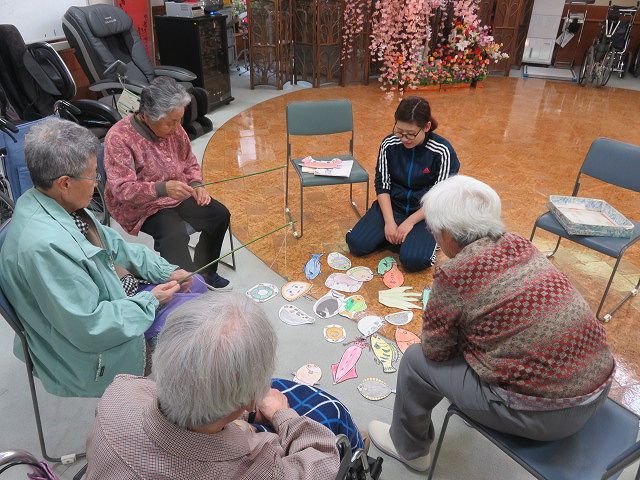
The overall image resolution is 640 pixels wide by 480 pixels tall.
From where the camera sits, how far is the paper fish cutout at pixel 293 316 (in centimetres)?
245

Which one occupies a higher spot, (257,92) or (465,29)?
(465,29)

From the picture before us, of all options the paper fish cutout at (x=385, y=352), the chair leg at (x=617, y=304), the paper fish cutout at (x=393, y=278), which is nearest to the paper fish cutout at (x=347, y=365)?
the paper fish cutout at (x=385, y=352)

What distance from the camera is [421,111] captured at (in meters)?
2.57

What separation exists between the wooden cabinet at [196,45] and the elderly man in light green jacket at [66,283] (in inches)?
157

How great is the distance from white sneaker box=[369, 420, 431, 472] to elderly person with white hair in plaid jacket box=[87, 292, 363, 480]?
87cm

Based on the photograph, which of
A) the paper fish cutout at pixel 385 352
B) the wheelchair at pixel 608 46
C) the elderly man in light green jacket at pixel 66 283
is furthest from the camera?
the wheelchair at pixel 608 46

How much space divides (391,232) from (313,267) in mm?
508

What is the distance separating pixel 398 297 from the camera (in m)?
2.64

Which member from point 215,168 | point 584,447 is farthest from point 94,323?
point 215,168

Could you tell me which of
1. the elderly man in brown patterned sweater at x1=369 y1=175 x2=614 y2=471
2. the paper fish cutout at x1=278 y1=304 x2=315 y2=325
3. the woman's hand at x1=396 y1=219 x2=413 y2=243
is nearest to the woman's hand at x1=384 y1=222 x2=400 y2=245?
the woman's hand at x1=396 y1=219 x2=413 y2=243

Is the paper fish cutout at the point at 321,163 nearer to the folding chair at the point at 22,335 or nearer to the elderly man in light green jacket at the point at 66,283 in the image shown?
the elderly man in light green jacket at the point at 66,283

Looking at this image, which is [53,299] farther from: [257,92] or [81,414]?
[257,92]

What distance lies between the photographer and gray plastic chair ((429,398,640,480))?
126 cm

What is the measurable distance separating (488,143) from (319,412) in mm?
4188
